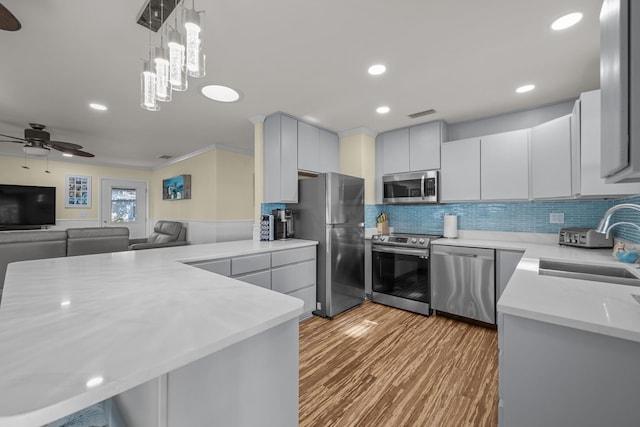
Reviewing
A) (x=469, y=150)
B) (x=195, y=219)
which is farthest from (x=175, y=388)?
(x=195, y=219)

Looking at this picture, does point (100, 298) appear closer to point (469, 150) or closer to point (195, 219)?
point (469, 150)

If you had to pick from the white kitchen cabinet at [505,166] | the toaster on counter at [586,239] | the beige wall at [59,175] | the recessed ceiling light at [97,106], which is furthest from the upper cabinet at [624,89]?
the beige wall at [59,175]

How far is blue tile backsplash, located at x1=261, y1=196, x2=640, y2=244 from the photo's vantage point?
2564mm

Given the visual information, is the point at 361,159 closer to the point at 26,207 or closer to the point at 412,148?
the point at 412,148

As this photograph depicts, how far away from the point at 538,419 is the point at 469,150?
9.09ft

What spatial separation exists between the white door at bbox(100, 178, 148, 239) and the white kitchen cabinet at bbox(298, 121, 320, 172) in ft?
18.6

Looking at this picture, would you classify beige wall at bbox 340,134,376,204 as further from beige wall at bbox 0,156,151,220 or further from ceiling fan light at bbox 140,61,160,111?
beige wall at bbox 0,156,151,220

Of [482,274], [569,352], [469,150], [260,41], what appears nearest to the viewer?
[569,352]

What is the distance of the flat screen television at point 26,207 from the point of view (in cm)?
501

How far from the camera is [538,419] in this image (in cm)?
96

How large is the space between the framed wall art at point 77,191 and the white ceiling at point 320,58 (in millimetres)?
3009

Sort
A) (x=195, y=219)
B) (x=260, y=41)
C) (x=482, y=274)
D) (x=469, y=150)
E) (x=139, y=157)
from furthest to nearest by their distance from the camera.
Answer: (x=139, y=157), (x=195, y=219), (x=469, y=150), (x=482, y=274), (x=260, y=41)

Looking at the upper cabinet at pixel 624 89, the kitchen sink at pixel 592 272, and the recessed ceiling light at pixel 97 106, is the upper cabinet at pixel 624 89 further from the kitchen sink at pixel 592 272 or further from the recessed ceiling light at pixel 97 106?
the recessed ceiling light at pixel 97 106

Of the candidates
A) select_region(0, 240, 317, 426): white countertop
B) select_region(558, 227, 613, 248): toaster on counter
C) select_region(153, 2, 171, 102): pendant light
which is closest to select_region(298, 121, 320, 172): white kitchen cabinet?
select_region(153, 2, 171, 102): pendant light
